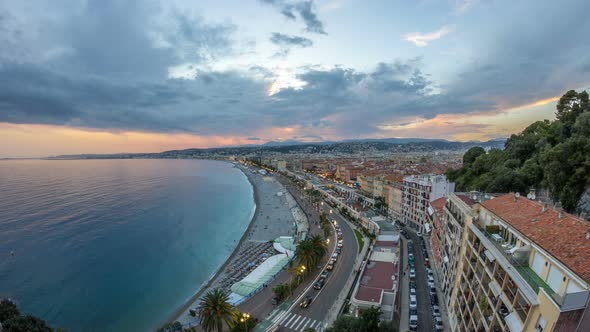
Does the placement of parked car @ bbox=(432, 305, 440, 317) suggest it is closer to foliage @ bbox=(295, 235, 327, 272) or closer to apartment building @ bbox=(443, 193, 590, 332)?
apartment building @ bbox=(443, 193, 590, 332)

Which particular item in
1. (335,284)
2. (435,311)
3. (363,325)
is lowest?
(335,284)

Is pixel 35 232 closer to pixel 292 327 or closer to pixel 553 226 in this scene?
pixel 292 327

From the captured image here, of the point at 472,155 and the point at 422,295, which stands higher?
the point at 472,155

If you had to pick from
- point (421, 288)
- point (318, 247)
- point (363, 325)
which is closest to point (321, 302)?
point (318, 247)

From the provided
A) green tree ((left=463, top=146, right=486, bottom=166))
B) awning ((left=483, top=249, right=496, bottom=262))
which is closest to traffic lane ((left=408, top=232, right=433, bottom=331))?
awning ((left=483, top=249, right=496, bottom=262))

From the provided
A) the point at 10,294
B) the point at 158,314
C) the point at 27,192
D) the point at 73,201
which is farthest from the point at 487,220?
the point at 27,192

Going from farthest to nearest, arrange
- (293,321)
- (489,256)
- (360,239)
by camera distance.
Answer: (360,239) → (293,321) → (489,256)

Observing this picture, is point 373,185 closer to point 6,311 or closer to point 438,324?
point 438,324
